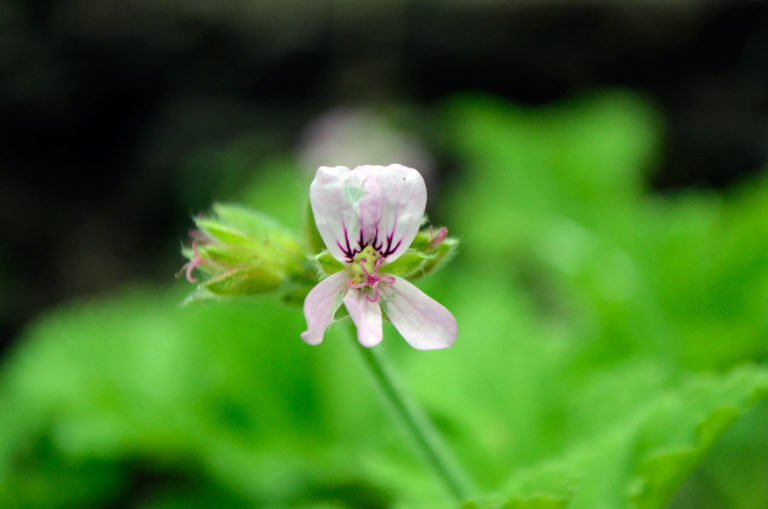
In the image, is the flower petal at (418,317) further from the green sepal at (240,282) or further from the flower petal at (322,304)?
the green sepal at (240,282)

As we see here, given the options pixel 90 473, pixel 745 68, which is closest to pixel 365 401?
pixel 90 473

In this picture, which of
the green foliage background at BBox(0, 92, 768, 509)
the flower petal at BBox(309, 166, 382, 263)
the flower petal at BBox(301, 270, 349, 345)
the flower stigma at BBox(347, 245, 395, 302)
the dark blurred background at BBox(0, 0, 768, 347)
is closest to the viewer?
the flower petal at BBox(301, 270, 349, 345)

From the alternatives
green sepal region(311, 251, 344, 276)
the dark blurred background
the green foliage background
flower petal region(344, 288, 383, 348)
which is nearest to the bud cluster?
green sepal region(311, 251, 344, 276)

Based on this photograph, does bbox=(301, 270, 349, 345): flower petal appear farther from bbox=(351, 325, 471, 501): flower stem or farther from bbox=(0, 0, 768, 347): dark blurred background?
bbox=(0, 0, 768, 347): dark blurred background

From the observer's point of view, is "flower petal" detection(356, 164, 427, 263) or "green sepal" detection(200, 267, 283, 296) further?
"green sepal" detection(200, 267, 283, 296)

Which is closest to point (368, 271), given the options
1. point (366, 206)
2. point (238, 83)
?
point (366, 206)

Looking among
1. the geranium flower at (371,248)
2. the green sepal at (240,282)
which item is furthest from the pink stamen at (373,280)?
the green sepal at (240,282)
